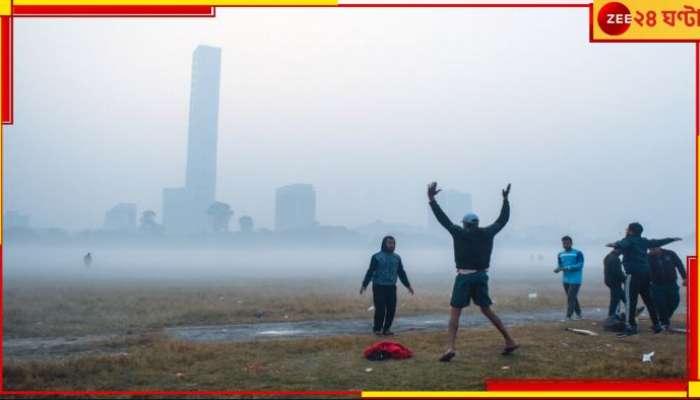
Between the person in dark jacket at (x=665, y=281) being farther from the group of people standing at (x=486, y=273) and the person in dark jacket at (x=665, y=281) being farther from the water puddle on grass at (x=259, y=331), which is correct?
the water puddle on grass at (x=259, y=331)

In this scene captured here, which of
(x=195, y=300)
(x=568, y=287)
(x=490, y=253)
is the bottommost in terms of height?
(x=195, y=300)

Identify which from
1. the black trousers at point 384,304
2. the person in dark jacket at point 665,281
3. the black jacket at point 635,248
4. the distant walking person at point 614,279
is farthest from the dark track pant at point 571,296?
the black trousers at point 384,304

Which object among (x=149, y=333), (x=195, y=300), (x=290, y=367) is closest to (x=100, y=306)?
(x=195, y=300)

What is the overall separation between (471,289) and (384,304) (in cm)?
355

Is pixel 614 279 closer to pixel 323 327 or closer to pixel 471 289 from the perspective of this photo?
pixel 471 289

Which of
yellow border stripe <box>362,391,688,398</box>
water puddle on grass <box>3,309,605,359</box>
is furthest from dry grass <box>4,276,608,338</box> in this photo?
yellow border stripe <box>362,391,688,398</box>

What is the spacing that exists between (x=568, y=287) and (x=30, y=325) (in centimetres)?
1170

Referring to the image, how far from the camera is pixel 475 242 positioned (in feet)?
28.4

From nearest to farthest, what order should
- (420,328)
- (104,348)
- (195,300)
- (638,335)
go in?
(104,348) < (638,335) < (420,328) < (195,300)

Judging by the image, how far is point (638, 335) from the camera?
11.2 meters

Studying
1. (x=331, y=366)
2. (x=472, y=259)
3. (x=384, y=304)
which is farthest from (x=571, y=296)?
(x=331, y=366)

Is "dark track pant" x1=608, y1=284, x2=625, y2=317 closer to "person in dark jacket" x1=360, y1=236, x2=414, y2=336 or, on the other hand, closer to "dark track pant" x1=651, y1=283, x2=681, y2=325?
"dark track pant" x1=651, y1=283, x2=681, y2=325

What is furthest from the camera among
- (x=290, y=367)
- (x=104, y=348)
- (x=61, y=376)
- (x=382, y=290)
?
(x=382, y=290)

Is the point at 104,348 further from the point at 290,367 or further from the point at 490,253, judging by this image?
the point at 490,253
